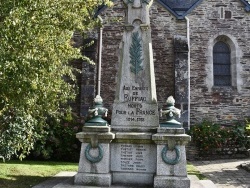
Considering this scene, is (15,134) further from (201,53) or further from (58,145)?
(201,53)

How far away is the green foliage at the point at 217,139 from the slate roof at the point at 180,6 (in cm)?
515

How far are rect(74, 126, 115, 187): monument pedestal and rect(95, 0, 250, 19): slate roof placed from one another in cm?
989

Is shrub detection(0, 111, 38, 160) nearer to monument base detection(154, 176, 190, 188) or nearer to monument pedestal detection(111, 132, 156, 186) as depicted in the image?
monument pedestal detection(111, 132, 156, 186)

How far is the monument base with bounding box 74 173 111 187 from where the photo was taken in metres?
5.89

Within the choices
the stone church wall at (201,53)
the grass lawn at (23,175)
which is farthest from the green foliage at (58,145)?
the stone church wall at (201,53)

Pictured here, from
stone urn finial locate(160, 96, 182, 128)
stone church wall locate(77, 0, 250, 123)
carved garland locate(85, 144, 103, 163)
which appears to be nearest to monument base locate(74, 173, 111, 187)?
carved garland locate(85, 144, 103, 163)

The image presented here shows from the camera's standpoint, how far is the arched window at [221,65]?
14.9 meters

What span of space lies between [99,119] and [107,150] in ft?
2.07

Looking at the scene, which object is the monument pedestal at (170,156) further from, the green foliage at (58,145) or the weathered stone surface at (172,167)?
the green foliage at (58,145)

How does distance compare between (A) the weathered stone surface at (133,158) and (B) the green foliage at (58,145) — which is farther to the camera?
(B) the green foliage at (58,145)

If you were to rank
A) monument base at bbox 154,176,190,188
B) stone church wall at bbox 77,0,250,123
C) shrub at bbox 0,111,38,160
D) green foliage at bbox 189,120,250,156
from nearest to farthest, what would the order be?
1. monument base at bbox 154,176,190,188
2. shrub at bbox 0,111,38,160
3. green foliage at bbox 189,120,250,156
4. stone church wall at bbox 77,0,250,123

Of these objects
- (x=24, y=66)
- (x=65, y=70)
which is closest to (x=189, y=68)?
Result: (x=65, y=70)

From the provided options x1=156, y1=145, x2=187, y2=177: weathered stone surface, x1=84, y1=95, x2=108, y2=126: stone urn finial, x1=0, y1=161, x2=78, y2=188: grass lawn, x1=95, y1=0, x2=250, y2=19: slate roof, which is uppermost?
x1=95, y1=0, x2=250, y2=19: slate roof

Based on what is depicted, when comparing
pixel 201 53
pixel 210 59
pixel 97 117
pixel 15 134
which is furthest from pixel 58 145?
pixel 210 59
